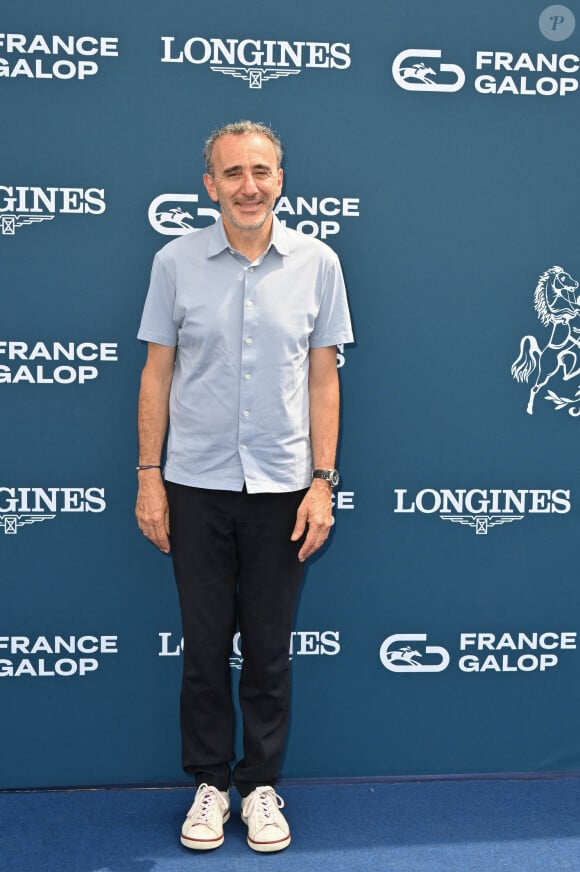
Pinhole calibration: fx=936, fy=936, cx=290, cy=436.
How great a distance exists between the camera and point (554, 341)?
2.80 metres

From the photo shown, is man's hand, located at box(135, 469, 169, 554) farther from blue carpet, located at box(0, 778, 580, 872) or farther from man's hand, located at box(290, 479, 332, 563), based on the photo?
blue carpet, located at box(0, 778, 580, 872)

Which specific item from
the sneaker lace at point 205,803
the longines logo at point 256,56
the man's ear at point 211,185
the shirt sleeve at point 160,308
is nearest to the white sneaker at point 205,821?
the sneaker lace at point 205,803

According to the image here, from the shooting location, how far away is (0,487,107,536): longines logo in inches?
107

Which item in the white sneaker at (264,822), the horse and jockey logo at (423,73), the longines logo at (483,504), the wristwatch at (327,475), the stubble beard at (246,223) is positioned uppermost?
the horse and jockey logo at (423,73)

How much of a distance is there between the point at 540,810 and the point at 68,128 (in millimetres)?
2357

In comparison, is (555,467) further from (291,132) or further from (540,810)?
(291,132)

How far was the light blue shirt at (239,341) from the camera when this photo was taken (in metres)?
2.36

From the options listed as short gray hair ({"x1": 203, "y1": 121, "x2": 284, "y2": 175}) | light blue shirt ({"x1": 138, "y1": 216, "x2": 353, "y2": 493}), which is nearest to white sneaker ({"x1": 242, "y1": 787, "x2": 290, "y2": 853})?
light blue shirt ({"x1": 138, "y1": 216, "x2": 353, "y2": 493})

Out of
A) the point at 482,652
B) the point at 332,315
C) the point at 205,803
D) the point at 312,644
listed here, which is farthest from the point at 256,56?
the point at 205,803

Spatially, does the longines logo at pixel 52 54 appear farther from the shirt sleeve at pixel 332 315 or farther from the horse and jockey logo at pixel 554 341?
the horse and jockey logo at pixel 554 341

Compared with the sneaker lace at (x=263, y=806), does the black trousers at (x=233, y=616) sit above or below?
above

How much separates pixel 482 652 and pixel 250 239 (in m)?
1.45

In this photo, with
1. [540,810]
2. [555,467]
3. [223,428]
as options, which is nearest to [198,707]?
[223,428]

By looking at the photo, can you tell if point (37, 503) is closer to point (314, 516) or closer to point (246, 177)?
point (314, 516)
